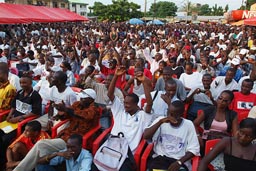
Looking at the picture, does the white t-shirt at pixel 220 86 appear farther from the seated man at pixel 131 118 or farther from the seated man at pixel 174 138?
the seated man at pixel 174 138

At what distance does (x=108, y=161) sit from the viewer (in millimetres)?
3486

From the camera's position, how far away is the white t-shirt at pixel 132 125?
3.78 m

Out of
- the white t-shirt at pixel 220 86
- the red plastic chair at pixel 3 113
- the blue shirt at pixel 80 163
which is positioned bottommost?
the blue shirt at pixel 80 163

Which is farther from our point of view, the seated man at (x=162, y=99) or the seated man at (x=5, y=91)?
the seated man at (x=5, y=91)

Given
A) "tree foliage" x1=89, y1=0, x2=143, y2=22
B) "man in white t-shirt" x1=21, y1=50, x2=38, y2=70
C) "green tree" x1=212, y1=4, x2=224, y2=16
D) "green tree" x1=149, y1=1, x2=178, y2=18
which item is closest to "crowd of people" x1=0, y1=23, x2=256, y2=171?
"man in white t-shirt" x1=21, y1=50, x2=38, y2=70

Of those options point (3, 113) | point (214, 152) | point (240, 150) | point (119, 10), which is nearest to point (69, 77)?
point (3, 113)

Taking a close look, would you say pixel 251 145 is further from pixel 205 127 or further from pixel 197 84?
pixel 197 84

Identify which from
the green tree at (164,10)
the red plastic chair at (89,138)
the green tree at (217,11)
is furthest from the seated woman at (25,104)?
the green tree at (217,11)

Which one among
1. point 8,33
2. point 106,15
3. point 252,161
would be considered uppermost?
point 106,15

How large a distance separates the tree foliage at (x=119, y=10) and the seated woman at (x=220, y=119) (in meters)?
40.6

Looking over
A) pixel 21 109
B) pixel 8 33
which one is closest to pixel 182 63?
pixel 21 109

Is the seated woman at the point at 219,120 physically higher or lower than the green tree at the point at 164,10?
lower

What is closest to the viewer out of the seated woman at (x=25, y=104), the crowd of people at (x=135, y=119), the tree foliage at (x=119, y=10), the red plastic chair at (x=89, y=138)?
the crowd of people at (x=135, y=119)

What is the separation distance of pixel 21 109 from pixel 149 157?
7.18 feet
